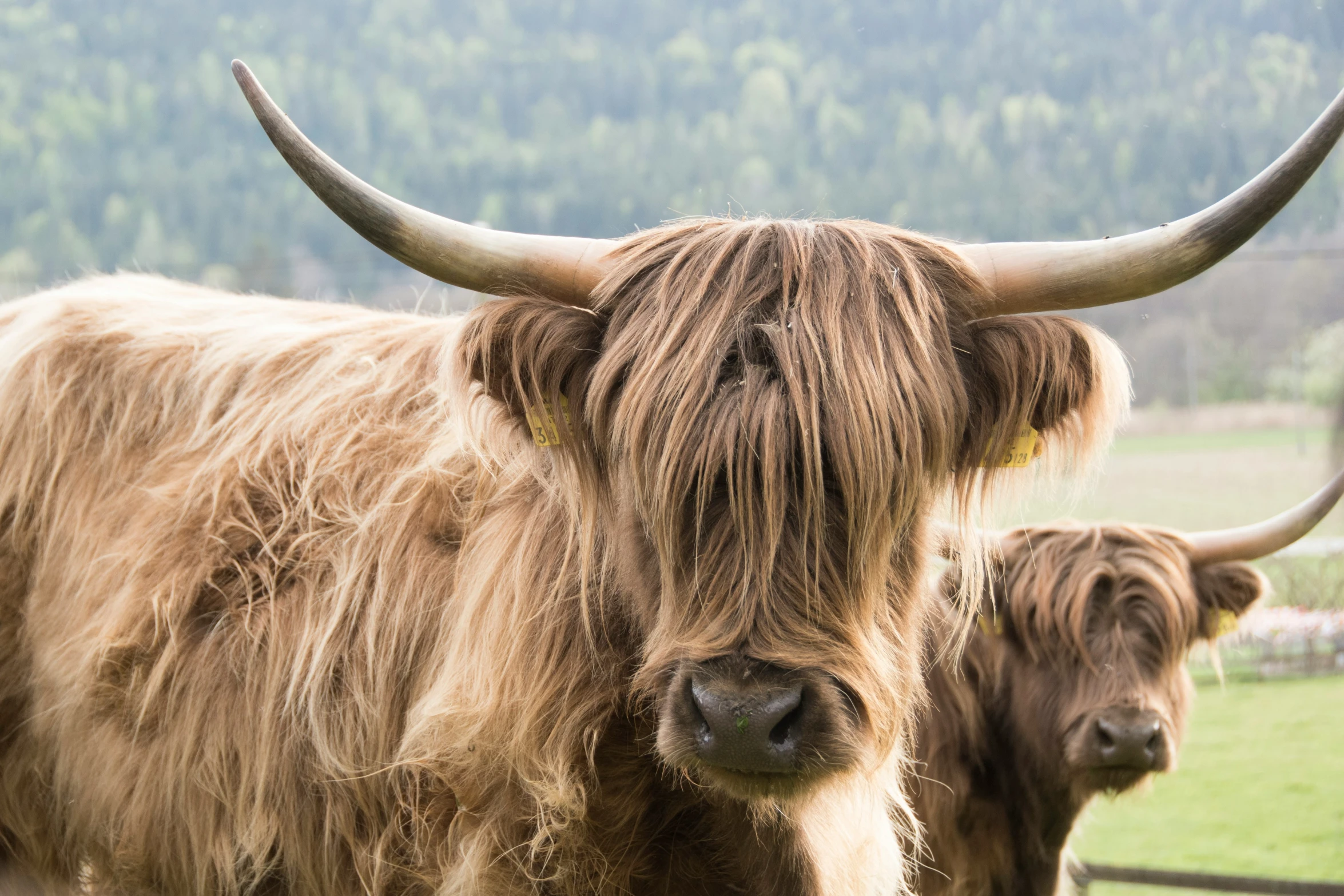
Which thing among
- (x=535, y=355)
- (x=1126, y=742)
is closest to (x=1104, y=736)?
(x=1126, y=742)

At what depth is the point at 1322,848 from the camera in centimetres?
593

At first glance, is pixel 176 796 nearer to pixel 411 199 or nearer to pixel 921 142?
pixel 921 142

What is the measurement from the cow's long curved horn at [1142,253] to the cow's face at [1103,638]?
2024 mm

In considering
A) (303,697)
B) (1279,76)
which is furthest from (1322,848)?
(1279,76)

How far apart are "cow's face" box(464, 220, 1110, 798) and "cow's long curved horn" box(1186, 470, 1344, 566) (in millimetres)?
2509

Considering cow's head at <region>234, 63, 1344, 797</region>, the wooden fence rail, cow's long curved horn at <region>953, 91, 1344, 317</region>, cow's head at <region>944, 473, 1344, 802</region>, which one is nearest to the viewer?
cow's long curved horn at <region>953, 91, 1344, 317</region>

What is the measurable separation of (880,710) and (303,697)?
1.28 m

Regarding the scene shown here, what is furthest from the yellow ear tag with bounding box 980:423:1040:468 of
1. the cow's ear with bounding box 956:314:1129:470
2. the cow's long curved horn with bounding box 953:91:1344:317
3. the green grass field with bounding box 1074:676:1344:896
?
the green grass field with bounding box 1074:676:1344:896

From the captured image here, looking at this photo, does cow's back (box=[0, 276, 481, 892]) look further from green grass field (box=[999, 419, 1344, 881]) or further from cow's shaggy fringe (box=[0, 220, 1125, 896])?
green grass field (box=[999, 419, 1344, 881])

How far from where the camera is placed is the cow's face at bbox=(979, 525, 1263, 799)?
3.88 metres

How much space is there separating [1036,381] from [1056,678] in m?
2.54

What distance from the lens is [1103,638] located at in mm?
4074

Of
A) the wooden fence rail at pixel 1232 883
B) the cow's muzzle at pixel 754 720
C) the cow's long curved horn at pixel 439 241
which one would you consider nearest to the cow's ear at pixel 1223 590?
the wooden fence rail at pixel 1232 883

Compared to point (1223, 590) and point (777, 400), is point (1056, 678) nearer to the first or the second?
point (1223, 590)
